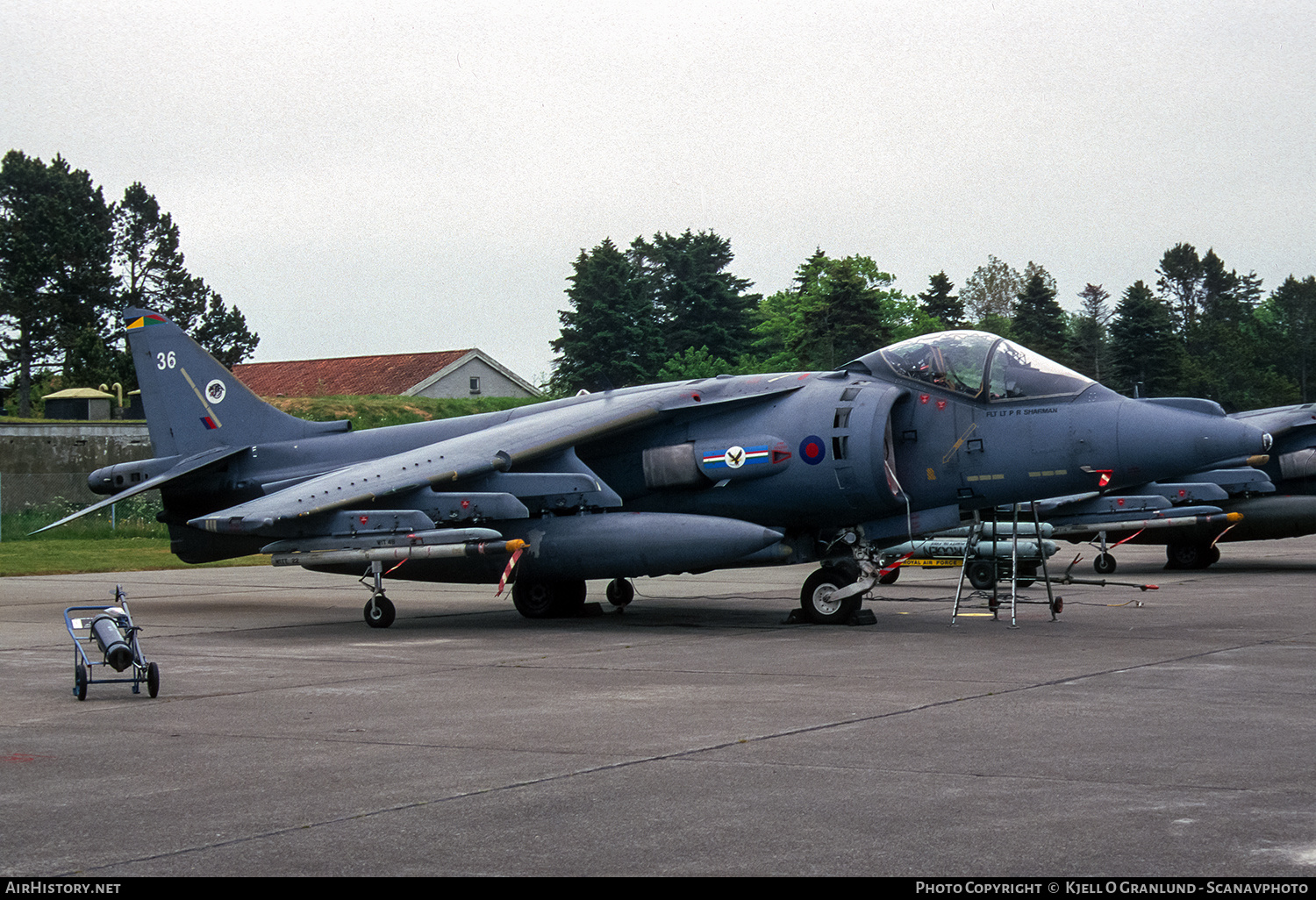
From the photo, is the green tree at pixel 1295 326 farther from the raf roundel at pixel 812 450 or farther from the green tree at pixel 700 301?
the raf roundel at pixel 812 450

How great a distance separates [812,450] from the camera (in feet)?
46.4

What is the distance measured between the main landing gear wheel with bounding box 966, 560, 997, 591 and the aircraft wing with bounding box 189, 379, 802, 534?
4.85 m

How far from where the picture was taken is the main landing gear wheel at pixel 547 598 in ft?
51.9

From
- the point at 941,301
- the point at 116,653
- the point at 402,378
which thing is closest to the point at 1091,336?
the point at 941,301

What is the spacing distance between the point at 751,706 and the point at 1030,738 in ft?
6.52

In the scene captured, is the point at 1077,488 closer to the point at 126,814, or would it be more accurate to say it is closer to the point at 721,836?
the point at 721,836

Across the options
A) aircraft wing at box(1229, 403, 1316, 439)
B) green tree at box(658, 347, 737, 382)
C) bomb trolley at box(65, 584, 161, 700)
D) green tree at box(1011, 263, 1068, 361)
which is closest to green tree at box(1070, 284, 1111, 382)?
green tree at box(1011, 263, 1068, 361)

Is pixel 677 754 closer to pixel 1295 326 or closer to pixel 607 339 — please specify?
pixel 607 339

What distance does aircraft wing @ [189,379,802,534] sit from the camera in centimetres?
1372

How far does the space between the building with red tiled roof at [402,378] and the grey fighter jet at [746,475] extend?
51053 mm

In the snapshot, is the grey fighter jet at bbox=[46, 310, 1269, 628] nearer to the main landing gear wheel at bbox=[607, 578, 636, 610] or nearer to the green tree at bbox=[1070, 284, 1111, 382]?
the main landing gear wheel at bbox=[607, 578, 636, 610]

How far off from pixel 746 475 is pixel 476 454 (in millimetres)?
2990

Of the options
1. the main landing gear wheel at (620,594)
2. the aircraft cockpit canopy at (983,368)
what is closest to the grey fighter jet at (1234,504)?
the aircraft cockpit canopy at (983,368)

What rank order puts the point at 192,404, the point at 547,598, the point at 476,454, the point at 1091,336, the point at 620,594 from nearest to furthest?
the point at 476,454 < the point at 547,598 < the point at 620,594 < the point at 192,404 < the point at 1091,336
